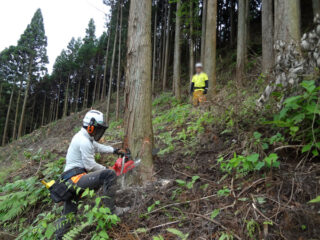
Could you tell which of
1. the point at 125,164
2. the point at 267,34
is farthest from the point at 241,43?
the point at 125,164

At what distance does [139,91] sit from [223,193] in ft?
7.18

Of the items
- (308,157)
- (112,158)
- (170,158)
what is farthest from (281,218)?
(112,158)

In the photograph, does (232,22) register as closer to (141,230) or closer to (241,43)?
(241,43)

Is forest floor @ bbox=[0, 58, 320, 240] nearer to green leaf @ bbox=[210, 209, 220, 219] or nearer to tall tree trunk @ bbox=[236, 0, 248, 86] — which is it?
green leaf @ bbox=[210, 209, 220, 219]

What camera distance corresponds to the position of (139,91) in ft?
12.5

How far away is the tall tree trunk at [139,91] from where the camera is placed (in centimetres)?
371

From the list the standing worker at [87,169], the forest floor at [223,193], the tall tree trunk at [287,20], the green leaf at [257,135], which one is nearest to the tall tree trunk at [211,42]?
the tall tree trunk at [287,20]

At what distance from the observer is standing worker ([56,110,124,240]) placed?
10.7 ft

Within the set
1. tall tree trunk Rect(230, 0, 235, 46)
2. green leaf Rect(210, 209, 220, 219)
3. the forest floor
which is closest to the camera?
the forest floor

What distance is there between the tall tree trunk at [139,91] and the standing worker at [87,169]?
444mm

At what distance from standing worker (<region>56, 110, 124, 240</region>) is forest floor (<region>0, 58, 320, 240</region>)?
41 cm

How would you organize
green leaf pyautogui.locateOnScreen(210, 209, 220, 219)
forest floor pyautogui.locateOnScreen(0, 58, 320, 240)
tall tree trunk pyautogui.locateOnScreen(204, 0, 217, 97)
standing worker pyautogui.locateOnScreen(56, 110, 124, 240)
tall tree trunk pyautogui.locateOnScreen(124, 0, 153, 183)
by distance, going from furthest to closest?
tall tree trunk pyautogui.locateOnScreen(204, 0, 217, 97), tall tree trunk pyautogui.locateOnScreen(124, 0, 153, 183), standing worker pyautogui.locateOnScreen(56, 110, 124, 240), green leaf pyautogui.locateOnScreen(210, 209, 220, 219), forest floor pyautogui.locateOnScreen(0, 58, 320, 240)

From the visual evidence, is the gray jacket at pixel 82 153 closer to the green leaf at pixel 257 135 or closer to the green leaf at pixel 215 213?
the green leaf at pixel 215 213

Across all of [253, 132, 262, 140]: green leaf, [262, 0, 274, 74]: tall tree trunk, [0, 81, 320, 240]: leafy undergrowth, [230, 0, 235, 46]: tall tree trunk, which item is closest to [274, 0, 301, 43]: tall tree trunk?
[0, 81, 320, 240]: leafy undergrowth
